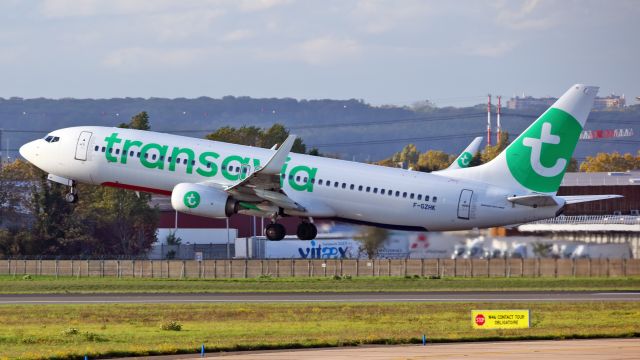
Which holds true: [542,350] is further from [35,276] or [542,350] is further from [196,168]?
[35,276]

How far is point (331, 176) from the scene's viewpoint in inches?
3073

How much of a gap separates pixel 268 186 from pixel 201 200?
3.86m

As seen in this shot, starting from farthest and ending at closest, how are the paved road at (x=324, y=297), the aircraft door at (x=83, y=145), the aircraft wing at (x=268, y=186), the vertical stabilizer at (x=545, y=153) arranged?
1. the aircraft door at (x=83, y=145)
2. the paved road at (x=324, y=297)
3. the vertical stabilizer at (x=545, y=153)
4. the aircraft wing at (x=268, y=186)

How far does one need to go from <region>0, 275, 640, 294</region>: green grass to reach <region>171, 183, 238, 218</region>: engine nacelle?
1345 cm

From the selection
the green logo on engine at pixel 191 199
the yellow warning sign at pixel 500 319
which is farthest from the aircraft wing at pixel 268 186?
the yellow warning sign at pixel 500 319

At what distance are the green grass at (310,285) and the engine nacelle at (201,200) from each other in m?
13.5

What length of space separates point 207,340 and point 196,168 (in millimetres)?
23201

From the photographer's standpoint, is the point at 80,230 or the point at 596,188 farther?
the point at 596,188

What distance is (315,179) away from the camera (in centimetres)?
7850

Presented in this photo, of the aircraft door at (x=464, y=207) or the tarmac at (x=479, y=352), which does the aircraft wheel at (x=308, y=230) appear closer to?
the aircraft door at (x=464, y=207)

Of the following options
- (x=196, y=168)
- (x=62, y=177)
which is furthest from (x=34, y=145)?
(x=196, y=168)

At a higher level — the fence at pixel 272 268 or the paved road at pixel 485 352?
the fence at pixel 272 268

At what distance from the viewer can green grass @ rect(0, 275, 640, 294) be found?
91.2m

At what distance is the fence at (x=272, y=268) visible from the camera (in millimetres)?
102562
